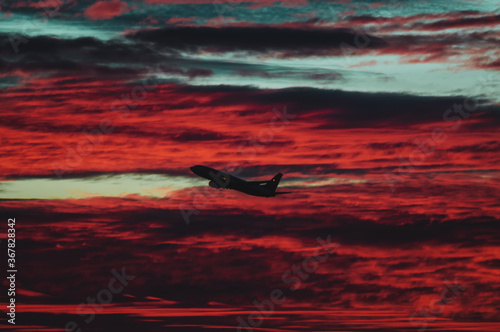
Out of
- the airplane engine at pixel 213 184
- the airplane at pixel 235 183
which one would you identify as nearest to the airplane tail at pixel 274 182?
the airplane at pixel 235 183

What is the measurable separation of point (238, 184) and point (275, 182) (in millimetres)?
16234

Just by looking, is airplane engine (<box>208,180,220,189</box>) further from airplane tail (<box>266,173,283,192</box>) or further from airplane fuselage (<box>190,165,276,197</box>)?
airplane tail (<box>266,173,283,192</box>)

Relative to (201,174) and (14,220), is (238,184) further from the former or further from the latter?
(14,220)

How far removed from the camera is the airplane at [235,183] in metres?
172

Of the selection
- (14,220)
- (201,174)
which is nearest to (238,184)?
(201,174)

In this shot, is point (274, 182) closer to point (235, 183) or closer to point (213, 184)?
point (235, 183)

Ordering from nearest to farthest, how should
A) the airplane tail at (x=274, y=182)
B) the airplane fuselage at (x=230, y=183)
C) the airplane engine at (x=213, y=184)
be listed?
the airplane engine at (x=213, y=184), the airplane fuselage at (x=230, y=183), the airplane tail at (x=274, y=182)

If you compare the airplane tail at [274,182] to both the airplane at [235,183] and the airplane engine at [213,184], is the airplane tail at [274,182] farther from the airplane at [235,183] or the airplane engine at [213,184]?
the airplane engine at [213,184]

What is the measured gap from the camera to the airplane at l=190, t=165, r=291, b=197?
172125 mm

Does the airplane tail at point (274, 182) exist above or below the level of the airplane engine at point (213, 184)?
below

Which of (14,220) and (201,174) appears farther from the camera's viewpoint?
(201,174)

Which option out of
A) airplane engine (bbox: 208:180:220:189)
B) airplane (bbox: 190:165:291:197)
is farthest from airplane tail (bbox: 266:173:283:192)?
airplane engine (bbox: 208:180:220:189)

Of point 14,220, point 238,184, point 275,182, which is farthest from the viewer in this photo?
point 275,182

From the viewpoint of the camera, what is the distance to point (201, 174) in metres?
178
